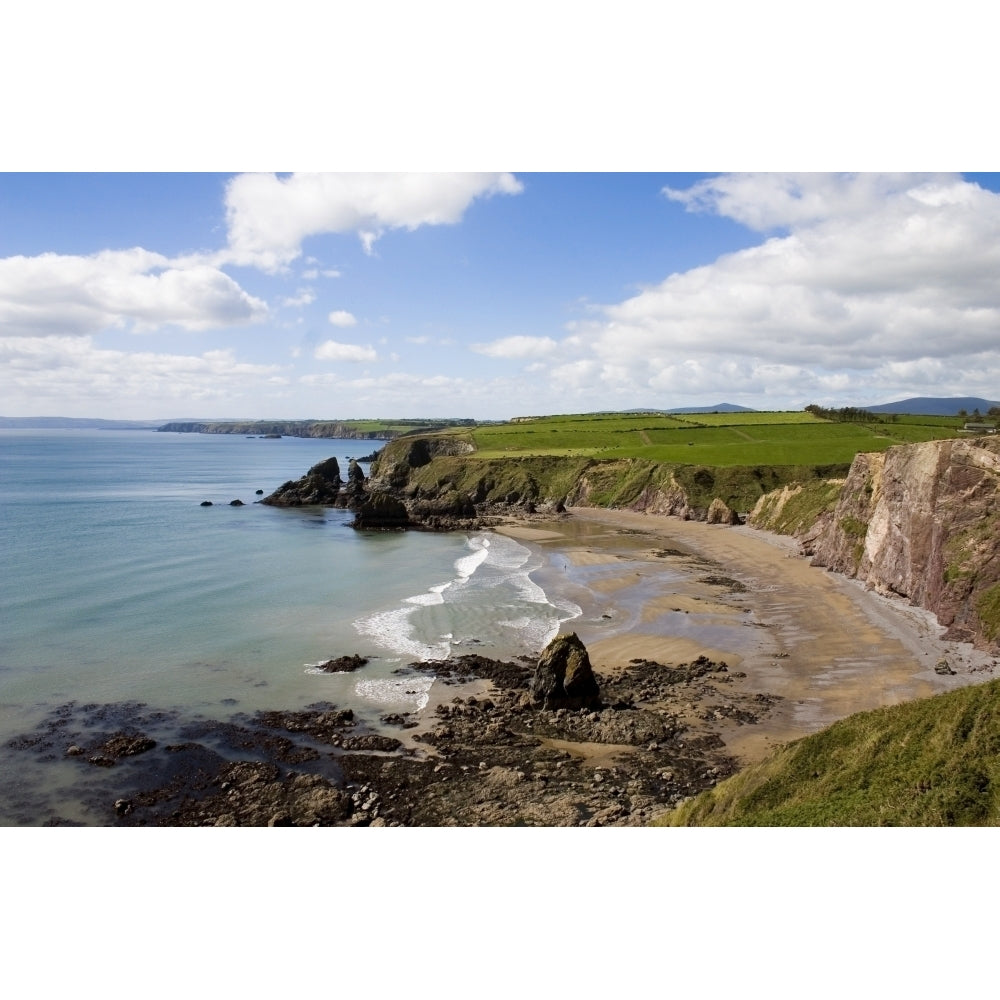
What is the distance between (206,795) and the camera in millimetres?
20125

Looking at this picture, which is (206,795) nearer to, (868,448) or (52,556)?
(52,556)

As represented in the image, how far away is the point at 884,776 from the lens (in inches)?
541

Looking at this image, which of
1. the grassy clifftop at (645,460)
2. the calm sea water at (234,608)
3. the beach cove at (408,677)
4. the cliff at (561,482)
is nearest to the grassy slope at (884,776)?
the beach cove at (408,677)

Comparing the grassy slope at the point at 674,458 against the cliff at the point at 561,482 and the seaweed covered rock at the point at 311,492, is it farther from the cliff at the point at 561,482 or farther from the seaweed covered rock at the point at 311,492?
the seaweed covered rock at the point at 311,492

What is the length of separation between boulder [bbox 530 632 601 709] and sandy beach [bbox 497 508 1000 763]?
4.25 m

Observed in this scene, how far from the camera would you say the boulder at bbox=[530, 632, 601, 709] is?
85.3ft

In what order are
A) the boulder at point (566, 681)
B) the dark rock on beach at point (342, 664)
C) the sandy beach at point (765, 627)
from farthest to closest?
the dark rock on beach at point (342, 664) → the sandy beach at point (765, 627) → the boulder at point (566, 681)

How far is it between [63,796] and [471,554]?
43805 mm

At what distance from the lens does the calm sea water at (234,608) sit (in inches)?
1125

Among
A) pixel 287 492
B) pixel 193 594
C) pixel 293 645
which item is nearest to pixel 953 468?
pixel 293 645

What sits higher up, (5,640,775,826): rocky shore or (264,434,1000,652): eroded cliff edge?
(264,434,1000,652): eroded cliff edge

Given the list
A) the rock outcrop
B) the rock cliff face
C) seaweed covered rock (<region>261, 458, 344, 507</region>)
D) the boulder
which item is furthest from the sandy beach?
seaweed covered rock (<region>261, 458, 344, 507</region>)

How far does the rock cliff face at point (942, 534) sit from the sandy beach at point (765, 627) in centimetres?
121

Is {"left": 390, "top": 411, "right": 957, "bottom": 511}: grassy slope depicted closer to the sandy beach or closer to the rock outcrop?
the rock outcrop
